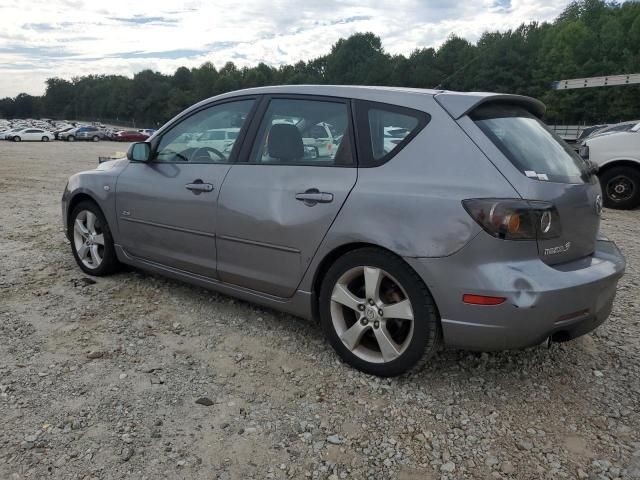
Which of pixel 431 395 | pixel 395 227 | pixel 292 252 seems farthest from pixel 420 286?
pixel 292 252

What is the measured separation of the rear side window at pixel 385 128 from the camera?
2.99 metres

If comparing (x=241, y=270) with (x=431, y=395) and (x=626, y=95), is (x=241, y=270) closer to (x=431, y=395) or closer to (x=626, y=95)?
(x=431, y=395)

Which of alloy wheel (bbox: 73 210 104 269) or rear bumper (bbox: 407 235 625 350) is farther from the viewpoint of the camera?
alloy wheel (bbox: 73 210 104 269)

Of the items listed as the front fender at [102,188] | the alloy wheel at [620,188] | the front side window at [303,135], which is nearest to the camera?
the front side window at [303,135]

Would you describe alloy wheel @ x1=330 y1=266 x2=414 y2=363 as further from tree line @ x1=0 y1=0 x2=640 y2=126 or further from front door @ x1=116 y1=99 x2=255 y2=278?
tree line @ x1=0 y1=0 x2=640 y2=126

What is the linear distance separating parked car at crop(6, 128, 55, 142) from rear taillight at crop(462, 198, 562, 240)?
51.5m

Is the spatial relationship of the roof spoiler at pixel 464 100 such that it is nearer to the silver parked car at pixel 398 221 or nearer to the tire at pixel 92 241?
the silver parked car at pixel 398 221

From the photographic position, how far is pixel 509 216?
261cm

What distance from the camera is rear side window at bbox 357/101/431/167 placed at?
9.82 ft

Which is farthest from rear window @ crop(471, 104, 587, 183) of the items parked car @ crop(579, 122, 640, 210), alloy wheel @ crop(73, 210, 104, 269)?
parked car @ crop(579, 122, 640, 210)

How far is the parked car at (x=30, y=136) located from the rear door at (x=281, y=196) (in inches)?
1966

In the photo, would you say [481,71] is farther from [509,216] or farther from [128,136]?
[509,216]

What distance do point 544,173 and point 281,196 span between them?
149cm

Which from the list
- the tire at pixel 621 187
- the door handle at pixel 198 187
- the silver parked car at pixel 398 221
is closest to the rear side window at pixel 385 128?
the silver parked car at pixel 398 221
